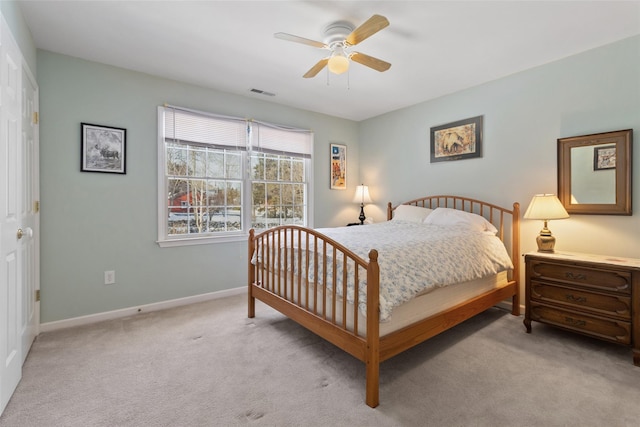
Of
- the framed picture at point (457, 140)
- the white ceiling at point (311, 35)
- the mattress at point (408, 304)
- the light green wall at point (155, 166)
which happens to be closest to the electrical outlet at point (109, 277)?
the light green wall at point (155, 166)

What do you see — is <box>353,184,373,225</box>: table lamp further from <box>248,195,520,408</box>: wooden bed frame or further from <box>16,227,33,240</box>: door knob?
<box>16,227,33,240</box>: door knob

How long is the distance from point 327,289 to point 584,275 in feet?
6.74

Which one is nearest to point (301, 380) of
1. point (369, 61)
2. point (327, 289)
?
point (327, 289)

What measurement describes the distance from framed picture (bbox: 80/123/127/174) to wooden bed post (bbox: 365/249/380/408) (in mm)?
2723

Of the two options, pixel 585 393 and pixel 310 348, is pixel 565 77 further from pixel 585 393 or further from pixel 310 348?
pixel 310 348

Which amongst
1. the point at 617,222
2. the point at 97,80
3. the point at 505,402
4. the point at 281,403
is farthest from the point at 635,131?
the point at 97,80

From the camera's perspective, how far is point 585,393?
182cm

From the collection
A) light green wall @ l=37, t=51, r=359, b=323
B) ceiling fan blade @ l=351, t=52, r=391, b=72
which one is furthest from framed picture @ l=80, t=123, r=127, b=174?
ceiling fan blade @ l=351, t=52, r=391, b=72

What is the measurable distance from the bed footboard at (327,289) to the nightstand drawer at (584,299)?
1.81 metres

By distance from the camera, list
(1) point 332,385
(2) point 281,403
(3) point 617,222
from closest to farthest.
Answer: (2) point 281,403 → (1) point 332,385 → (3) point 617,222

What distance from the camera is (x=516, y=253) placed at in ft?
10.4

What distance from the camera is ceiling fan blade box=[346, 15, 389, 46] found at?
184cm

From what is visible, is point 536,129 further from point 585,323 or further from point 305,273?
point 305,273

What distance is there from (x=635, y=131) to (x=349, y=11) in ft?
8.32
